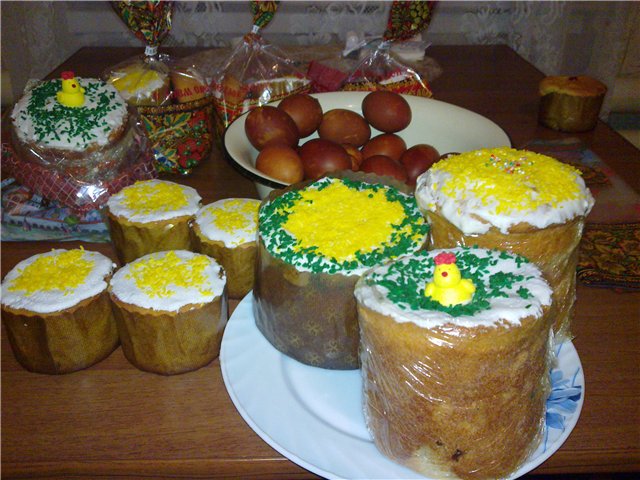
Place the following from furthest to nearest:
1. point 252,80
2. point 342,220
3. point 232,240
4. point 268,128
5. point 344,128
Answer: point 252,80 → point 344,128 → point 268,128 → point 232,240 → point 342,220

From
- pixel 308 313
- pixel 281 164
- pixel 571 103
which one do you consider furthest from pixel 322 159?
pixel 571 103

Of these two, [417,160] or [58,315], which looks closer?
[58,315]

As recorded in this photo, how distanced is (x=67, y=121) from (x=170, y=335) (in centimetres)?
51

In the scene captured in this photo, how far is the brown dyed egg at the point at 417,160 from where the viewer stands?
119 centimetres

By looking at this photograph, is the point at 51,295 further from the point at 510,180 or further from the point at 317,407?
the point at 510,180

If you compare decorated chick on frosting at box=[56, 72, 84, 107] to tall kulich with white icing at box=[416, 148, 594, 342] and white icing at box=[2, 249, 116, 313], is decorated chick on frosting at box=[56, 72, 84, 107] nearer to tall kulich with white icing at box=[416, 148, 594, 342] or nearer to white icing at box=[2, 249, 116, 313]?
white icing at box=[2, 249, 116, 313]

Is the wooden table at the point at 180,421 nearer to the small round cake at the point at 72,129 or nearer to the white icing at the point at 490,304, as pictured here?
the white icing at the point at 490,304

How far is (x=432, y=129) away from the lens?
1.34 metres

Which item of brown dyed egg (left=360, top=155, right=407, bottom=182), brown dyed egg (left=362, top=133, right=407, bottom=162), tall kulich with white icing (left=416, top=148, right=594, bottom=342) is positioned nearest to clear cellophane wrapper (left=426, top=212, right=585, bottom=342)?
tall kulich with white icing (left=416, top=148, right=594, bottom=342)

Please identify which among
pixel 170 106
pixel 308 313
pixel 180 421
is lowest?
pixel 180 421

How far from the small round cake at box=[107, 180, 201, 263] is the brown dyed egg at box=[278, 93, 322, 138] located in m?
0.31

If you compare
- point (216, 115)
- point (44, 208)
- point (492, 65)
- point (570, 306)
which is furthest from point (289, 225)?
point (492, 65)

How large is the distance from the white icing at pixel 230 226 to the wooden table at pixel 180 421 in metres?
0.21

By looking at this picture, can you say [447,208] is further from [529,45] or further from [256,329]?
[529,45]
